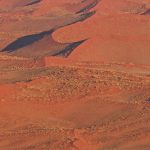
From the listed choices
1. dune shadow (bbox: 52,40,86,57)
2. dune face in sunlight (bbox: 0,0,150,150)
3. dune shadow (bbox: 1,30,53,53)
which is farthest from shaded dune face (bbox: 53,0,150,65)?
dune shadow (bbox: 1,30,53,53)

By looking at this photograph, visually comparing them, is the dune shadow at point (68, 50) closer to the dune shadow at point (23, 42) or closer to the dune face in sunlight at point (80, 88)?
the dune face in sunlight at point (80, 88)

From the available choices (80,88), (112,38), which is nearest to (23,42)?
(112,38)

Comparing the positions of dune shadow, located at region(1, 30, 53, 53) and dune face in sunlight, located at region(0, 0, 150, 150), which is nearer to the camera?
dune face in sunlight, located at region(0, 0, 150, 150)

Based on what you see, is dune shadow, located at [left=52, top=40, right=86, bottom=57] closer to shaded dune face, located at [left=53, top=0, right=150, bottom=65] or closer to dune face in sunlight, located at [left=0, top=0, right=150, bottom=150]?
dune face in sunlight, located at [left=0, top=0, right=150, bottom=150]

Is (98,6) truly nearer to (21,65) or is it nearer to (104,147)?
(21,65)

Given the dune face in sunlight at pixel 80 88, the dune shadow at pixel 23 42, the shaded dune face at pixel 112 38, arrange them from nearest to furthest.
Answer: the dune face in sunlight at pixel 80 88 < the shaded dune face at pixel 112 38 < the dune shadow at pixel 23 42

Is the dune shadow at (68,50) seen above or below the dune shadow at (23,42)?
above

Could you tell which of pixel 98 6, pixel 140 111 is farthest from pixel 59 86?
pixel 98 6

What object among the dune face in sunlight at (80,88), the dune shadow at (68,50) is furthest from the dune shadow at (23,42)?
the dune shadow at (68,50)
